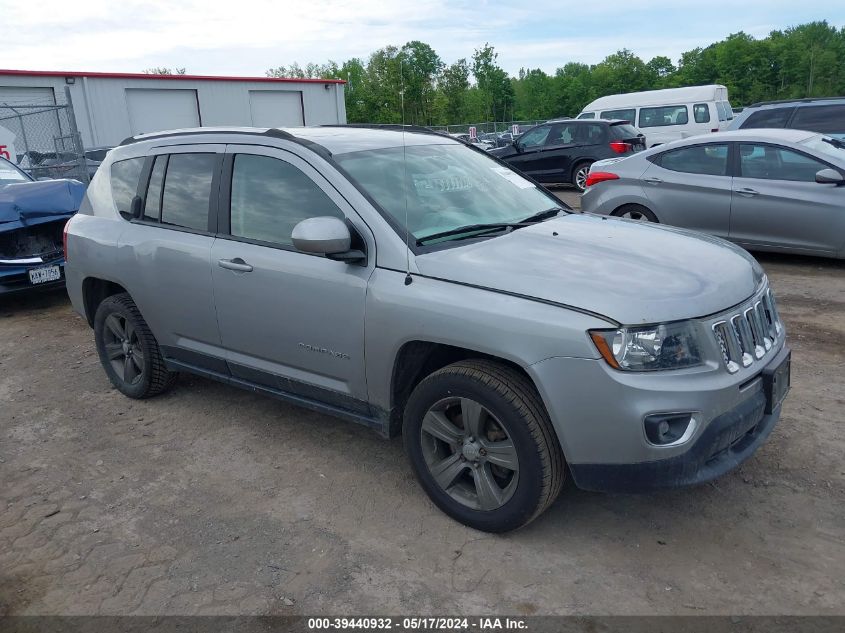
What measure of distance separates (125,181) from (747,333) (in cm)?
400

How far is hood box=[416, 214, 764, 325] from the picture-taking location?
9.43 feet

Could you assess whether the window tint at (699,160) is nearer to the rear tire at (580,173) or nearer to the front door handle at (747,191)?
the front door handle at (747,191)

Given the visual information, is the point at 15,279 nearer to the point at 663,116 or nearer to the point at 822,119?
the point at 822,119

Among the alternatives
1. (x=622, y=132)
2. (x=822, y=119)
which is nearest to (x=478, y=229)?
(x=822, y=119)

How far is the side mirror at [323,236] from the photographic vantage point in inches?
130

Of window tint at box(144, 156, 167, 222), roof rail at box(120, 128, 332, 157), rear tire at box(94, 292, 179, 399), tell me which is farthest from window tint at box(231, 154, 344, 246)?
rear tire at box(94, 292, 179, 399)

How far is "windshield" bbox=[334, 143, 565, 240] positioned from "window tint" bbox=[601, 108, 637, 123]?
1631cm

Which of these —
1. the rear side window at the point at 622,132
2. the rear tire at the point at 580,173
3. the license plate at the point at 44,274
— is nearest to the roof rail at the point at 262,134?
the license plate at the point at 44,274

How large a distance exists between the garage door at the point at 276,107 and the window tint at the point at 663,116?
1672 centimetres

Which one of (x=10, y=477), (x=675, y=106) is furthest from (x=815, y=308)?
(x=675, y=106)

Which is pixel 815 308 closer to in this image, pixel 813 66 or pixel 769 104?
pixel 769 104

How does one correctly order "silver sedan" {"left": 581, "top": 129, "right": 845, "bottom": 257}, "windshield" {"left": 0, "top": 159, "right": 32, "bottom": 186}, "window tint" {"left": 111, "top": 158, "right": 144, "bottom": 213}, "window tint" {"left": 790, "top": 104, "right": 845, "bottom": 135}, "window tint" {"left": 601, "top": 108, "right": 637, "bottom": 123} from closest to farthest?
1. "window tint" {"left": 111, "top": 158, "right": 144, "bottom": 213}
2. "silver sedan" {"left": 581, "top": 129, "right": 845, "bottom": 257}
3. "windshield" {"left": 0, "top": 159, "right": 32, "bottom": 186}
4. "window tint" {"left": 790, "top": 104, "right": 845, "bottom": 135}
5. "window tint" {"left": 601, "top": 108, "right": 637, "bottom": 123}

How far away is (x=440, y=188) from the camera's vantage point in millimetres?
3859

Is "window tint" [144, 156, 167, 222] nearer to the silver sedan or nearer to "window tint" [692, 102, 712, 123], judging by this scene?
the silver sedan
